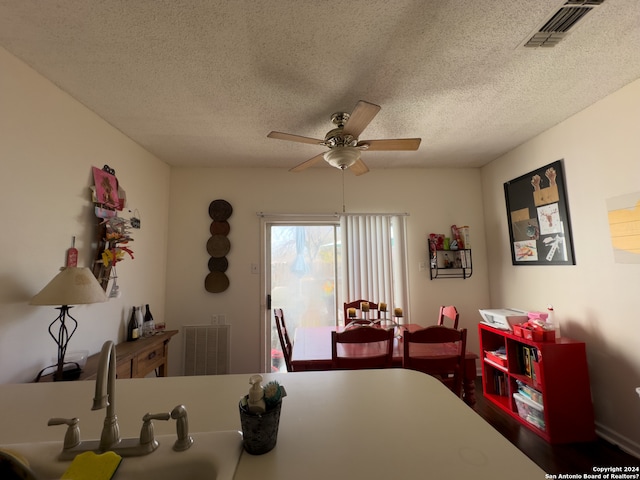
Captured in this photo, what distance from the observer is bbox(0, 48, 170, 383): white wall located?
1.57 m

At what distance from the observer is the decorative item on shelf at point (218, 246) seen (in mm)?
3275

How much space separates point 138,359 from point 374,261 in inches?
99.5

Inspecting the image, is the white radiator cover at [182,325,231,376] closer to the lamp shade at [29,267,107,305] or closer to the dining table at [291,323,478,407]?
the dining table at [291,323,478,407]

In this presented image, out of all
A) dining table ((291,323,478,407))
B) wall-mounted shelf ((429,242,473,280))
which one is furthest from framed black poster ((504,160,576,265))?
dining table ((291,323,478,407))

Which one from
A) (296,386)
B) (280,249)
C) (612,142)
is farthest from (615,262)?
(280,249)

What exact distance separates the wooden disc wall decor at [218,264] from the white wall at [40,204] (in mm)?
946

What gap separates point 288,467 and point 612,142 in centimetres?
295

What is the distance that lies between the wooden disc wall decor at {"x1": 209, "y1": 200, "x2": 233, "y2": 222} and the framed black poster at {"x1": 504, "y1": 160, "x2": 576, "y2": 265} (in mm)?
3217

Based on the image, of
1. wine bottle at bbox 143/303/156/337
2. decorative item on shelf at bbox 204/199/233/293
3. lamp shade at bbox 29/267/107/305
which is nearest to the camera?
lamp shade at bbox 29/267/107/305

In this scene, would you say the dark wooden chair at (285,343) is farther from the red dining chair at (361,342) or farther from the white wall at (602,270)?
the white wall at (602,270)

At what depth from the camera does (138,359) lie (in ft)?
7.25

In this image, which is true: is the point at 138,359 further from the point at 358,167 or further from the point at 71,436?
the point at 358,167

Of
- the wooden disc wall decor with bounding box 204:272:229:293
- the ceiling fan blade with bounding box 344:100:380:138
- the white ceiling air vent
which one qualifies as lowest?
the wooden disc wall decor with bounding box 204:272:229:293

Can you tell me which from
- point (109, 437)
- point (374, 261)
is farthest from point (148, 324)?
point (374, 261)
